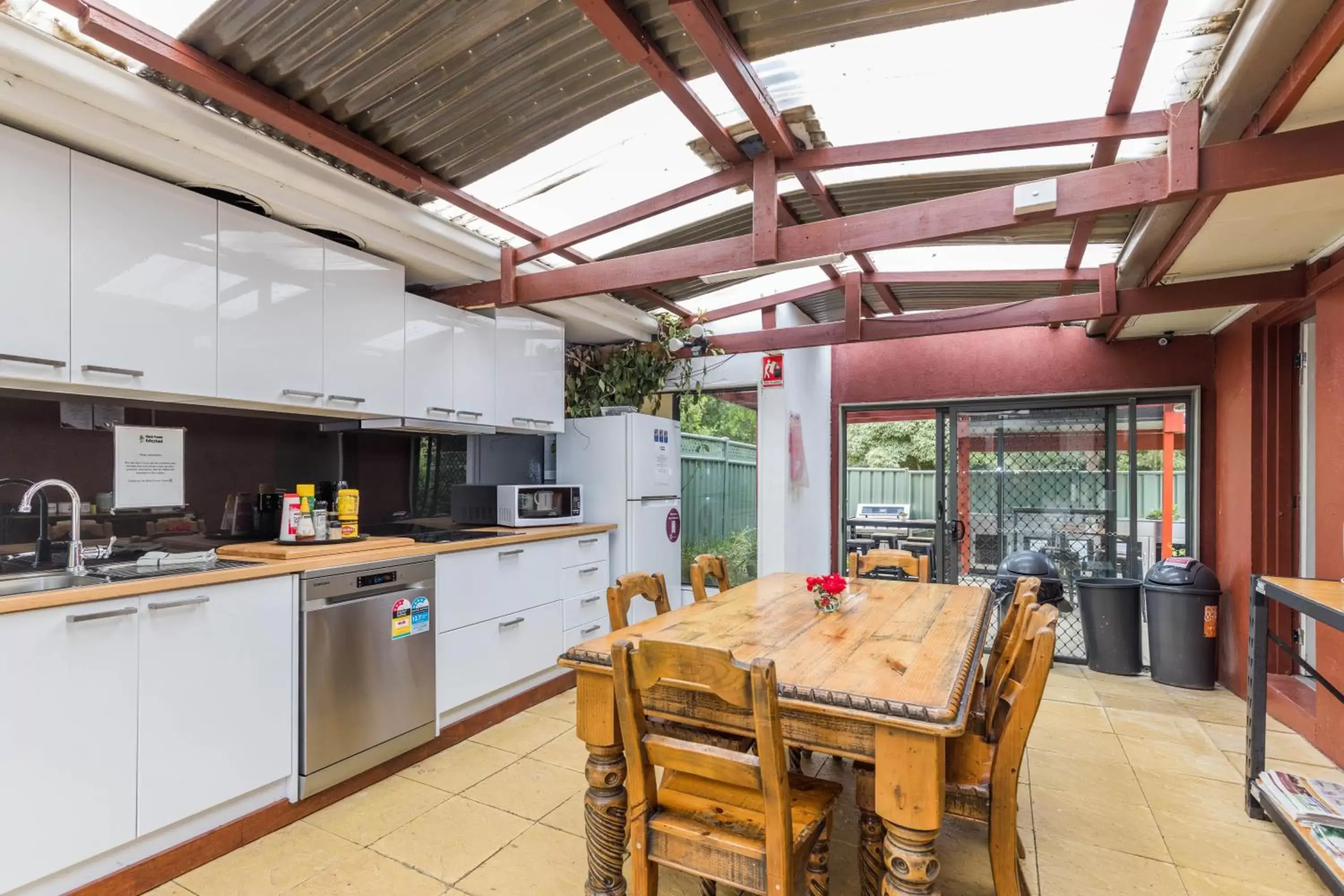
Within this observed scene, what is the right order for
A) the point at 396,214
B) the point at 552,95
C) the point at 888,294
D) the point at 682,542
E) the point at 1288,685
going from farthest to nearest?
the point at 682,542 < the point at 888,294 < the point at 1288,685 < the point at 396,214 < the point at 552,95

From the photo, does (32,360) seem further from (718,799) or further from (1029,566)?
(1029,566)

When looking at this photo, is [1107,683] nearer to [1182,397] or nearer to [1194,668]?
[1194,668]

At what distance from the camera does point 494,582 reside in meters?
3.29

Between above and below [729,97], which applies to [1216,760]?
below

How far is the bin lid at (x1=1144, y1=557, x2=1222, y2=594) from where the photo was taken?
387 cm

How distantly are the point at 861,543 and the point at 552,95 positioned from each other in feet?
16.0

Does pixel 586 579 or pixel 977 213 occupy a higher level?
pixel 977 213

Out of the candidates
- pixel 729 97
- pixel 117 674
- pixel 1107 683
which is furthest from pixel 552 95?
pixel 1107 683

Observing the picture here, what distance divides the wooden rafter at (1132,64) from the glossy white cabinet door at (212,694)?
3116 mm

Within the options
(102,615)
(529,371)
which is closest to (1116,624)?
(529,371)

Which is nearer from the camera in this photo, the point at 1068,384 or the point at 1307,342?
the point at 1307,342

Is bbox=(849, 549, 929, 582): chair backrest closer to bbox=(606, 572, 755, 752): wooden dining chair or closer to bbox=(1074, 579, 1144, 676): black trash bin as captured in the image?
bbox=(606, 572, 755, 752): wooden dining chair

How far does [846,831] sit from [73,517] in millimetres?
2933

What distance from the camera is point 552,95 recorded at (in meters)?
2.14
